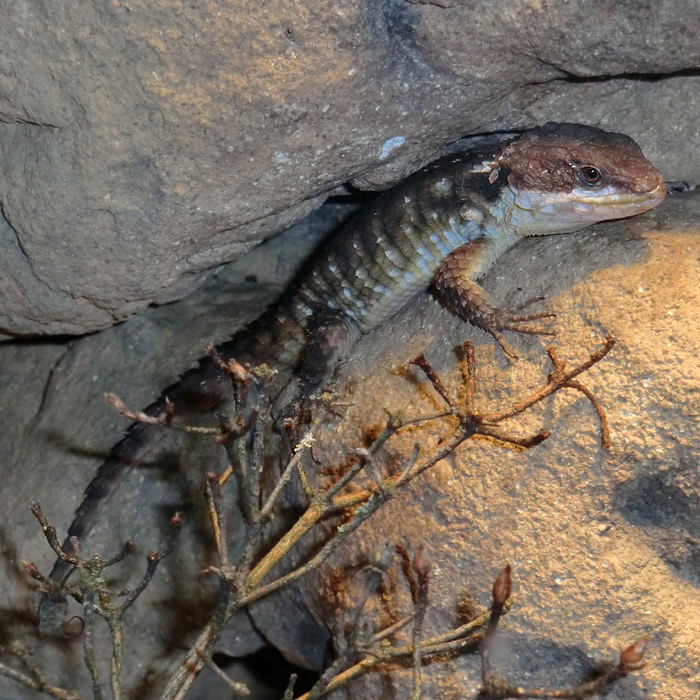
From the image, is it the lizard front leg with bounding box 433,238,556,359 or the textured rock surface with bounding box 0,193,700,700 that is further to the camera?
the lizard front leg with bounding box 433,238,556,359

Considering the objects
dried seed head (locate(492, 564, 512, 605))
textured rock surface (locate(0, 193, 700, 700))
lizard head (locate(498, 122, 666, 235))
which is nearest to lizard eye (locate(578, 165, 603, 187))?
lizard head (locate(498, 122, 666, 235))

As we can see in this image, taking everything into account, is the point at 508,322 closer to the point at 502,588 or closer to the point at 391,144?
the point at 391,144

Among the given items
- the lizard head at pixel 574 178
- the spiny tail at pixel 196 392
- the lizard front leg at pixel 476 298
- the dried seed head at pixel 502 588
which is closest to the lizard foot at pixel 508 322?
the lizard front leg at pixel 476 298

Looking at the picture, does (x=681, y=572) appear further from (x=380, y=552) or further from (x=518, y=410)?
(x=380, y=552)

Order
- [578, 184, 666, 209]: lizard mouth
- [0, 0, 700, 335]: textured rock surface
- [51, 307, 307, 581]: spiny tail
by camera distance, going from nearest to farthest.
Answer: [0, 0, 700, 335]: textured rock surface → [578, 184, 666, 209]: lizard mouth → [51, 307, 307, 581]: spiny tail

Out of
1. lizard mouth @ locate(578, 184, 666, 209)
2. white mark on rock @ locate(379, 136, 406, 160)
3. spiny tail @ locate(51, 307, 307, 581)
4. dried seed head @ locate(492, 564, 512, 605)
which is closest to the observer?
dried seed head @ locate(492, 564, 512, 605)

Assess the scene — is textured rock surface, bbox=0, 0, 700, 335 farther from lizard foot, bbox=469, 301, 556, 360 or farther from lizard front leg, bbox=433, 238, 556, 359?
lizard foot, bbox=469, 301, 556, 360
